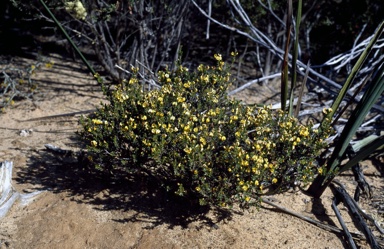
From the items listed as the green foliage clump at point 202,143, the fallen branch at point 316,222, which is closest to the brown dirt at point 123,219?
the fallen branch at point 316,222

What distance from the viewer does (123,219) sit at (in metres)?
3.31

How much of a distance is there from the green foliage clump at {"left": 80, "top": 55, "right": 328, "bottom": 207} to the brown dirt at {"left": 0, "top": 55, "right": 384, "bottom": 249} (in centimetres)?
22

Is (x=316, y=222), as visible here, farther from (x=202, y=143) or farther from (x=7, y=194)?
(x=7, y=194)

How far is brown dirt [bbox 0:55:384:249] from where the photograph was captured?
3131 mm

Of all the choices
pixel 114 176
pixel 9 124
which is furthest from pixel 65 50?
pixel 114 176

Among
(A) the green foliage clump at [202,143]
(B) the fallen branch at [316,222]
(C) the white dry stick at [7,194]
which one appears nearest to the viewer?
(A) the green foliage clump at [202,143]

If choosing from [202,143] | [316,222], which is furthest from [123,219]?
[316,222]

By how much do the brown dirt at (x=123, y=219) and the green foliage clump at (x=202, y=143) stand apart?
0.71 feet

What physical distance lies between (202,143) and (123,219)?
85cm

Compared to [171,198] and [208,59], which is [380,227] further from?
[208,59]

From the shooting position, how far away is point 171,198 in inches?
138

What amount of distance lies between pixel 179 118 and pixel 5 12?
15.8ft

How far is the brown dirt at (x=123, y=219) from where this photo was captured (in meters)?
3.13

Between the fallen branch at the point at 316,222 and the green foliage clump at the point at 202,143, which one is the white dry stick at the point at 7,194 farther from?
the fallen branch at the point at 316,222
